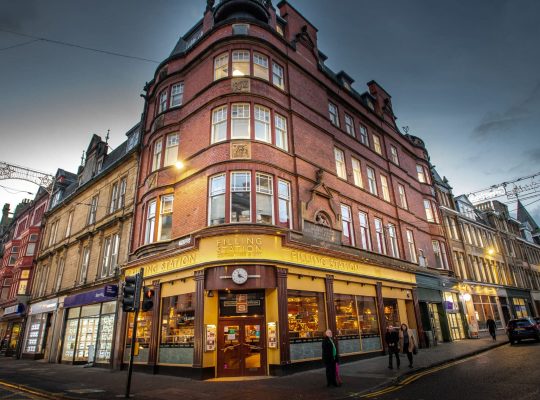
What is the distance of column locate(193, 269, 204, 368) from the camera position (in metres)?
12.1

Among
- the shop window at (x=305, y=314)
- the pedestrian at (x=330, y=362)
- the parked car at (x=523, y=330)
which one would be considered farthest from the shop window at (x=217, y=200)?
the parked car at (x=523, y=330)

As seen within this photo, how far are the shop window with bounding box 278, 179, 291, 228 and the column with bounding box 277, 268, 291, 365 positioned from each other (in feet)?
8.25

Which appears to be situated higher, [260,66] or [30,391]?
[260,66]

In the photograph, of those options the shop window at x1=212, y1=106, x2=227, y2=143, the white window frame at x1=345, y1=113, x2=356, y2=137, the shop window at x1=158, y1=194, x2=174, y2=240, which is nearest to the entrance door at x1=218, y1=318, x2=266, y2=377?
the shop window at x1=158, y1=194, x2=174, y2=240

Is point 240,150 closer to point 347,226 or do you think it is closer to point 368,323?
point 347,226

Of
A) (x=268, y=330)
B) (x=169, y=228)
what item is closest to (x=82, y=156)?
(x=169, y=228)

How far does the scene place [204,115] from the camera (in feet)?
Answer: 54.9

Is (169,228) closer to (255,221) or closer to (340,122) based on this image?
(255,221)

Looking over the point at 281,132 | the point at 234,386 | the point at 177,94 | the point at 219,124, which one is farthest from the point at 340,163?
the point at 234,386

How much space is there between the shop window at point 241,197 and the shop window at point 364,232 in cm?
885

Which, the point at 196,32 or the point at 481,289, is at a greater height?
the point at 196,32

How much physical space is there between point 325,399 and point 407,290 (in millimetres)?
15323

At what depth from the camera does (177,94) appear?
1953 cm

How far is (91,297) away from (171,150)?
35.8 feet
